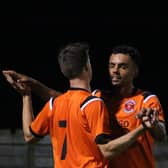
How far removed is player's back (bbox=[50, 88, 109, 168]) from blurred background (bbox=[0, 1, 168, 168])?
374cm

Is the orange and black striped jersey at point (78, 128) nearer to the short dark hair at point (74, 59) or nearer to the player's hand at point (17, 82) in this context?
the short dark hair at point (74, 59)

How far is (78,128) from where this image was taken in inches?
122

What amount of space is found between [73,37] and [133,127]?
153 inches

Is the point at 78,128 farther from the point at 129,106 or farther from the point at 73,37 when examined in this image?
the point at 73,37

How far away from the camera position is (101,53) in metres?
7.32

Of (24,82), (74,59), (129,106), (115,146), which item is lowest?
(115,146)

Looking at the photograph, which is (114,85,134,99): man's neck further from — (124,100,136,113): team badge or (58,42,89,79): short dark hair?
(58,42,89,79): short dark hair

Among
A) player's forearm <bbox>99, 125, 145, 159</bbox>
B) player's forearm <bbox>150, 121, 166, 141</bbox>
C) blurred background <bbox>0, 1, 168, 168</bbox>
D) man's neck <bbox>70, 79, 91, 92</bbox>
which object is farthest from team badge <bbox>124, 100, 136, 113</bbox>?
blurred background <bbox>0, 1, 168, 168</bbox>

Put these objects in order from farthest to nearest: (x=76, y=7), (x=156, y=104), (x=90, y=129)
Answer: (x=76, y=7) < (x=156, y=104) < (x=90, y=129)

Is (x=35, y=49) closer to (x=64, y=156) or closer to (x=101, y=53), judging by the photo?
(x=101, y=53)

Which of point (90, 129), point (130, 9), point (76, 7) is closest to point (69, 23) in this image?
point (76, 7)

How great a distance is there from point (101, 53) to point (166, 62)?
2.45 feet

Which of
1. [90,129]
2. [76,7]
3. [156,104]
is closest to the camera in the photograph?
[90,129]

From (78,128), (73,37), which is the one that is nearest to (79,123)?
(78,128)
